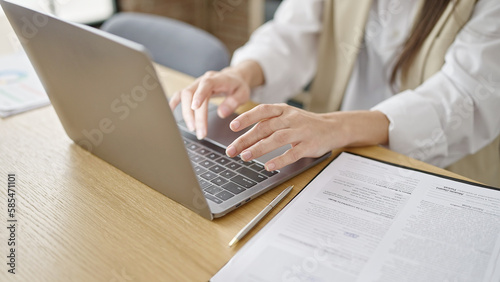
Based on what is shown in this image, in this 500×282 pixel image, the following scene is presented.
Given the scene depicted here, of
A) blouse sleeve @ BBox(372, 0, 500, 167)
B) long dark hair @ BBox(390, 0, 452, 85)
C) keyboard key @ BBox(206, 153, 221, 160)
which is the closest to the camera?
keyboard key @ BBox(206, 153, 221, 160)

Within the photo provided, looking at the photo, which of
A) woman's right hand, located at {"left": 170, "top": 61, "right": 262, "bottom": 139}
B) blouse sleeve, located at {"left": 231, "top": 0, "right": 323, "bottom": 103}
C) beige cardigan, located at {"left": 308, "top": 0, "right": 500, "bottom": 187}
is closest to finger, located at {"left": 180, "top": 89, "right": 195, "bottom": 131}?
woman's right hand, located at {"left": 170, "top": 61, "right": 262, "bottom": 139}

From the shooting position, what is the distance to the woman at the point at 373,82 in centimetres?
71

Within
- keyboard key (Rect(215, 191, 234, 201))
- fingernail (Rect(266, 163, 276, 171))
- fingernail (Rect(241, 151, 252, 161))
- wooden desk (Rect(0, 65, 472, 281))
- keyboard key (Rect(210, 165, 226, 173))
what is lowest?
wooden desk (Rect(0, 65, 472, 281))

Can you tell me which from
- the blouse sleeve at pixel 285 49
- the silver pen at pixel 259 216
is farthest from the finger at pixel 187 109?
the blouse sleeve at pixel 285 49

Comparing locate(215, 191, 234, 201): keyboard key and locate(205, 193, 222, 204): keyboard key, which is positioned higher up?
locate(205, 193, 222, 204): keyboard key

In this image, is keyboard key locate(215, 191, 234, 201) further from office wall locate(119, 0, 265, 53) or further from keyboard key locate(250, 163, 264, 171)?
office wall locate(119, 0, 265, 53)

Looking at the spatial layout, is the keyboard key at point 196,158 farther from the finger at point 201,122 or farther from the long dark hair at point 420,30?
the long dark hair at point 420,30

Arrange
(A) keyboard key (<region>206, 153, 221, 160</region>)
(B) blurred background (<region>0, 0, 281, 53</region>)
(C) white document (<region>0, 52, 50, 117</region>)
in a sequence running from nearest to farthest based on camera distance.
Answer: (A) keyboard key (<region>206, 153, 221, 160</region>) → (C) white document (<region>0, 52, 50, 117</region>) → (B) blurred background (<region>0, 0, 281, 53</region>)

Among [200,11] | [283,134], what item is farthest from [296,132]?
[200,11]

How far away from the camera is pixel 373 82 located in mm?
1232

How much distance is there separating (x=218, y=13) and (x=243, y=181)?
2.58 m

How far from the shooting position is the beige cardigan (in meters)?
0.99

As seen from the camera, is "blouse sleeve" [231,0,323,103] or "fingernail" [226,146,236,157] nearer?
"fingernail" [226,146,236,157]

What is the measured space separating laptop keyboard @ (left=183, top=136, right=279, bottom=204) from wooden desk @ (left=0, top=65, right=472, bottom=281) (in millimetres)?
30
